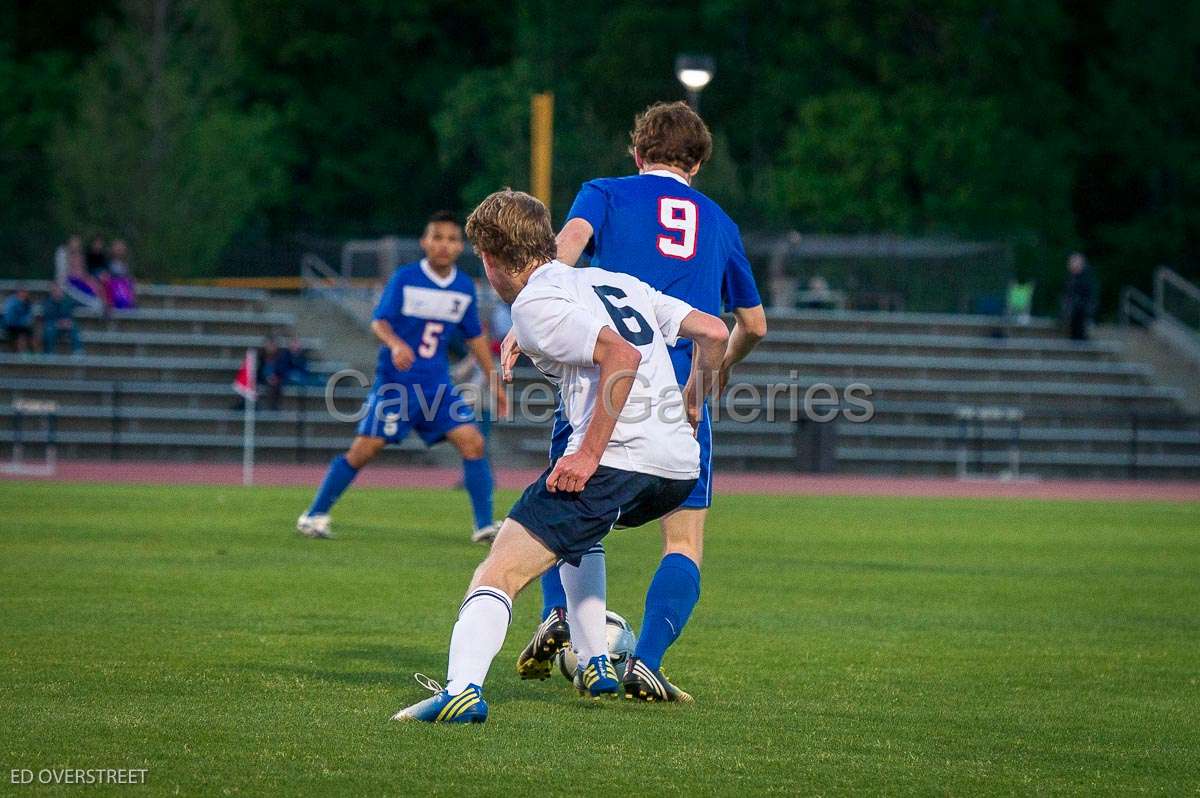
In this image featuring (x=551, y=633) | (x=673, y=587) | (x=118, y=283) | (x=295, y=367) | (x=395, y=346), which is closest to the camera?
(x=673, y=587)

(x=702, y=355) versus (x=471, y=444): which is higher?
(x=702, y=355)

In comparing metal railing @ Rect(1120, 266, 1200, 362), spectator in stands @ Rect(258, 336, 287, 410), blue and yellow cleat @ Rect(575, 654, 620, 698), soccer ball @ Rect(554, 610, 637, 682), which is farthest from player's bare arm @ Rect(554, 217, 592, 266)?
metal railing @ Rect(1120, 266, 1200, 362)

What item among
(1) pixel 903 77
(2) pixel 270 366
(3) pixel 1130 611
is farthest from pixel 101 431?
(1) pixel 903 77

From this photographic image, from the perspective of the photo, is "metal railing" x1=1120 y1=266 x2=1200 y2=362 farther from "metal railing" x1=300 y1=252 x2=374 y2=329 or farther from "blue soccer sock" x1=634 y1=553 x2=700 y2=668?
"blue soccer sock" x1=634 y1=553 x2=700 y2=668

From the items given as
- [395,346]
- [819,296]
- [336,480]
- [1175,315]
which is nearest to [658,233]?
[395,346]

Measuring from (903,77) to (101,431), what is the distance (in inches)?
1221

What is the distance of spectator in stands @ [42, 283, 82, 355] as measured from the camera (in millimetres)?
28922

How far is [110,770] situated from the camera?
4922 millimetres

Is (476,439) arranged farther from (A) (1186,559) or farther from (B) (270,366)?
(B) (270,366)

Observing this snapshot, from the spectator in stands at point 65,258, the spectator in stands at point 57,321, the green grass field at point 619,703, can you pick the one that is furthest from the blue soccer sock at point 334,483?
the spectator in stands at point 65,258

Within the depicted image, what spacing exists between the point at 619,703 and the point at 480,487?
6.72m

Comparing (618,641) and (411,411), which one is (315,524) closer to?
(411,411)

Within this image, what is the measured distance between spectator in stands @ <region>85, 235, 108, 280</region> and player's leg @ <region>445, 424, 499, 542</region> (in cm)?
1914

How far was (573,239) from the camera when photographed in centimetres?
673
